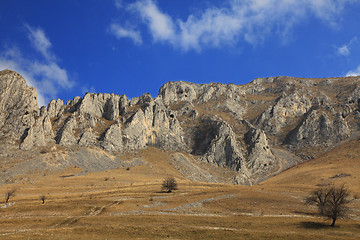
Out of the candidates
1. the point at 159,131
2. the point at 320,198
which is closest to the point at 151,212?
the point at 320,198

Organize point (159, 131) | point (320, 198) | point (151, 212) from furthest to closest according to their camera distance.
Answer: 1. point (159, 131)
2. point (151, 212)
3. point (320, 198)

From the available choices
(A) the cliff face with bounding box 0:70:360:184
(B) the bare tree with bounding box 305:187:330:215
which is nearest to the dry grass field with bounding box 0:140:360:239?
(B) the bare tree with bounding box 305:187:330:215

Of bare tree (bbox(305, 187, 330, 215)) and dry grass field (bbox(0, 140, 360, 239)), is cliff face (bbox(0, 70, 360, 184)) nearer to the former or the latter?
dry grass field (bbox(0, 140, 360, 239))

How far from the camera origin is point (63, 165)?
4779 inches

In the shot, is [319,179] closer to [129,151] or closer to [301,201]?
[301,201]

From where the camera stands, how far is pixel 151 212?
58688 millimetres

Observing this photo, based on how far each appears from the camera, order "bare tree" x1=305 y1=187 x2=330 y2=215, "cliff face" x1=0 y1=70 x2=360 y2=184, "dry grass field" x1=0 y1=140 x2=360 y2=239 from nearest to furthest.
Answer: "dry grass field" x1=0 y1=140 x2=360 y2=239, "bare tree" x1=305 y1=187 x2=330 y2=215, "cliff face" x1=0 y1=70 x2=360 y2=184

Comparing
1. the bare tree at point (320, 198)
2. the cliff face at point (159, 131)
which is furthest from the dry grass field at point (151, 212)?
the cliff face at point (159, 131)

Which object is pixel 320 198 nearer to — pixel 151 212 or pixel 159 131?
pixel 151 212

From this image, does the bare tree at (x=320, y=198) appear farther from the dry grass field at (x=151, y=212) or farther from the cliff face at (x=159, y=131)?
the cliff face at (x=159, y=131)

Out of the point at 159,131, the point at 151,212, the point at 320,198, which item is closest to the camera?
the point at 320,198

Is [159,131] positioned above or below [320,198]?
above

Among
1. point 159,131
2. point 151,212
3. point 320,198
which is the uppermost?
point 159,131

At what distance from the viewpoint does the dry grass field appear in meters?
39.3
